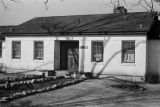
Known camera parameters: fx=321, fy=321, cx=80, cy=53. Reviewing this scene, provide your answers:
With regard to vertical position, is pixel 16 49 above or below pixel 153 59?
above

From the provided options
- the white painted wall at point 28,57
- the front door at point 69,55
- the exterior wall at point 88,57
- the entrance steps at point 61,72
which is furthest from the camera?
the front door at point 69,55

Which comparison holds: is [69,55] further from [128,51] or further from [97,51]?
[128,51]

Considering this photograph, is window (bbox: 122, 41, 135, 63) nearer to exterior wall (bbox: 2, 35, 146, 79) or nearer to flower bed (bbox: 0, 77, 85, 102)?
exterior wall (bbox: 2, 35, 146, 79)

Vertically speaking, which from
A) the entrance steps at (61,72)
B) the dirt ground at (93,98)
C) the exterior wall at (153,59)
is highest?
the exterior wall at (153,59)

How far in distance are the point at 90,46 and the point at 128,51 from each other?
2865mm

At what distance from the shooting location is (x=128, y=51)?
2212 centimetres

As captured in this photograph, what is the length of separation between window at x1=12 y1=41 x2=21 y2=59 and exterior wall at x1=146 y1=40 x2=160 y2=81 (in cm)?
1063

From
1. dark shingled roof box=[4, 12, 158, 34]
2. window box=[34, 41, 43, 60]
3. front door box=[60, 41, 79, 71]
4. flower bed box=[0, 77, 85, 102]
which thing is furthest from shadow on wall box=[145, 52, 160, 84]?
window box=[34, 41, 43, 60]

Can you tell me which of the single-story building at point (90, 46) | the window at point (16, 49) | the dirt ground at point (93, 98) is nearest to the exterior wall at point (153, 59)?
the single-story building at point (90, 46)

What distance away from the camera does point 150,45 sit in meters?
22.4

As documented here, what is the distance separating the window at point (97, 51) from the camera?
76.1 feet

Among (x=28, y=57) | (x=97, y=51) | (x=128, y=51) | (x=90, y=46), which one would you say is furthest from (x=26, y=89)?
(x=28, y=57)

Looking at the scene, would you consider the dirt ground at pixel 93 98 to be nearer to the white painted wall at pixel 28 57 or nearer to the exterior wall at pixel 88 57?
the exterior wall at pixel 88 57

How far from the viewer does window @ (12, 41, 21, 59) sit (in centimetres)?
2645
